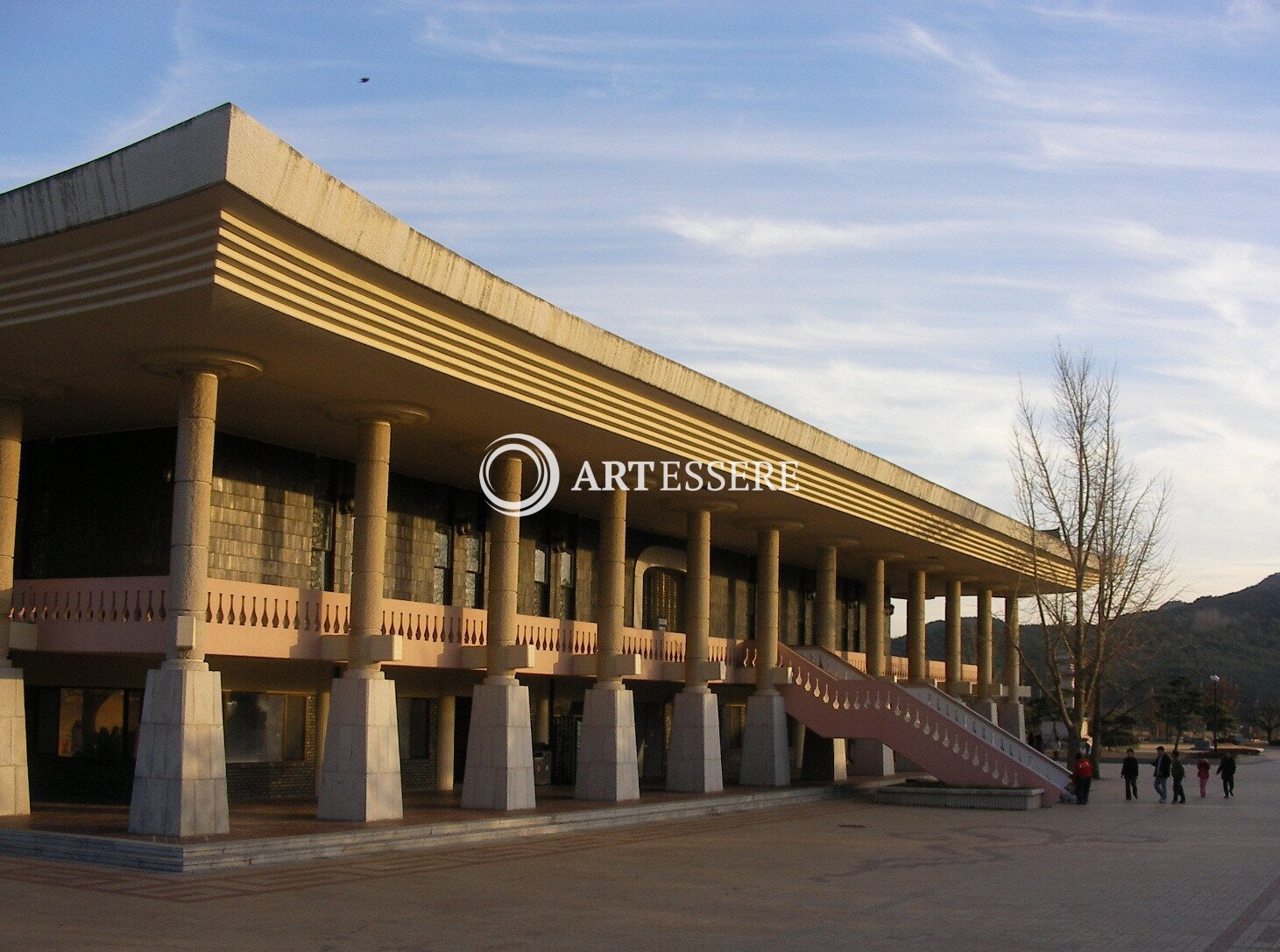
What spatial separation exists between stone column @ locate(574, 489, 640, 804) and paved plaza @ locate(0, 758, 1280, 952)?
324 centimetres

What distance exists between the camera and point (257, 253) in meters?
15.3

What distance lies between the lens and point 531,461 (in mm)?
24781

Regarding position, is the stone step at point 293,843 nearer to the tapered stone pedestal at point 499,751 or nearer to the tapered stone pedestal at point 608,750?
the tapered stone pedestal at point 499,751

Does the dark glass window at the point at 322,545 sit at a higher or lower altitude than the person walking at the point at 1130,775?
higher

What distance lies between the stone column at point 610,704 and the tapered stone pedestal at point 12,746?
998cm

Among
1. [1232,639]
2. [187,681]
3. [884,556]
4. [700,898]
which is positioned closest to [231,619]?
[187,681]

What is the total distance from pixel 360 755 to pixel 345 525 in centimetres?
689

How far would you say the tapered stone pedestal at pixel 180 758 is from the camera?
648 inches

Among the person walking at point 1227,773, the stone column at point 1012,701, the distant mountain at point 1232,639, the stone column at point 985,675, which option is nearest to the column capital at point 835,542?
the person walking at point 1227,773

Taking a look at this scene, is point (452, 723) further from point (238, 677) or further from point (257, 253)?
point (257, 253)

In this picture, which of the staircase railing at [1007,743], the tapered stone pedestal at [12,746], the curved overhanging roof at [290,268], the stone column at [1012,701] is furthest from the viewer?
the stone column at [1012,701]

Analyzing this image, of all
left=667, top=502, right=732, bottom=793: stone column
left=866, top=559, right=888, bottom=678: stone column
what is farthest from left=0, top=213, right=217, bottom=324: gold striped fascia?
left=866, top=559, right=888, bottom=678: stone column

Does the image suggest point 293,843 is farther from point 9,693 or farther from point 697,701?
point 697,701
